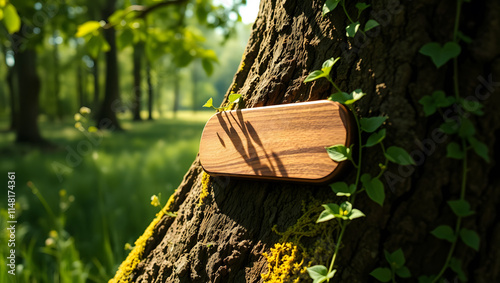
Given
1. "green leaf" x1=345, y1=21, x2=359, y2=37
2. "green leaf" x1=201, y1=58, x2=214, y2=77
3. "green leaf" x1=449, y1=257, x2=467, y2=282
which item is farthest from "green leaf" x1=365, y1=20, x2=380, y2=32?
"green leaf" x1=201, y1=58, x2=214, y2=77

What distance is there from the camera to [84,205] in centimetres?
413

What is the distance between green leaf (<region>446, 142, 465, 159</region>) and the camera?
2.30 ft

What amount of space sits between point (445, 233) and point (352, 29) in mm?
482

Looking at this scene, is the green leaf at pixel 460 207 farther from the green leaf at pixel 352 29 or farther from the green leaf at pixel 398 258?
the green leaf at pixel 352 29

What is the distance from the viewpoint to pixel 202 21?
2844 mm

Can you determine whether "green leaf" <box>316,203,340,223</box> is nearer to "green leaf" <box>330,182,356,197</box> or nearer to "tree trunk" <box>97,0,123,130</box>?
"green leaf" <box>330,182,356,197</box>

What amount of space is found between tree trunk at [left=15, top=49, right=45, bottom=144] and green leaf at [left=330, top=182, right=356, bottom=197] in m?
8.01

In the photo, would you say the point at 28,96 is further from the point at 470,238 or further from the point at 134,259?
the point at 470,238

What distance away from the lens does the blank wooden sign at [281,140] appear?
79 cm

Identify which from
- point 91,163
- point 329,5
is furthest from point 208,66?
point 91,163

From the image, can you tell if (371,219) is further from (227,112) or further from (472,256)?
(227,112)

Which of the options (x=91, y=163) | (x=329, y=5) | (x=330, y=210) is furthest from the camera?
(x=91, y=163)

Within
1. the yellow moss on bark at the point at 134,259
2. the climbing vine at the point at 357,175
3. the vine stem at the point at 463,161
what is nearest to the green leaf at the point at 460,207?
the vine stem at the point at 463,161

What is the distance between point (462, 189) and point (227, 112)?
0.61 meters
